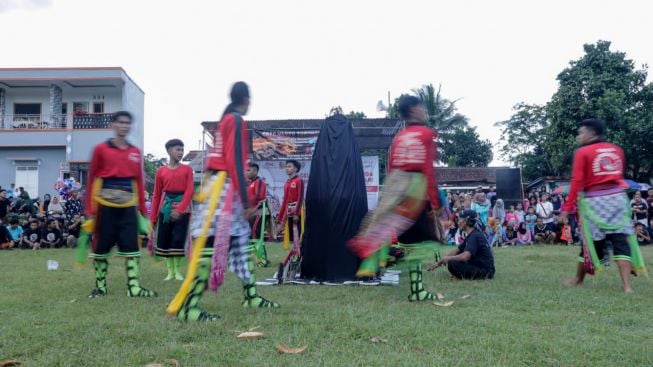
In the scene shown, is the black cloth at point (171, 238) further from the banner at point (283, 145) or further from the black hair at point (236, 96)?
the banner at point (283, 145)

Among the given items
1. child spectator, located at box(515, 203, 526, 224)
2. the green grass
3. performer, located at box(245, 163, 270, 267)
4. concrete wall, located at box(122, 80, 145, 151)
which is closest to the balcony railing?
concrete wall, located at box(122, 80, 145, 151)

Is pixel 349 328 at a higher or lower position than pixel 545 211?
lower

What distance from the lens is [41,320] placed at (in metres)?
4.54

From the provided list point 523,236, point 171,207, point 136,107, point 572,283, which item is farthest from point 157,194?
point 136,107

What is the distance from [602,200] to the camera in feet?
19.7

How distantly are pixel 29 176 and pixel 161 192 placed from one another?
2129cm

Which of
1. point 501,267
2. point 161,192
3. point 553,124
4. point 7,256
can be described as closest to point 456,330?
point 161,192

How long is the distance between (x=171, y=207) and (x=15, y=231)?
9425mm

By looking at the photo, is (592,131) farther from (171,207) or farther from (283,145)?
(283,145)

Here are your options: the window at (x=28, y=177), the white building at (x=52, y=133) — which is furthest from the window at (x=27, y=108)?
the window at (x=28, y=177)

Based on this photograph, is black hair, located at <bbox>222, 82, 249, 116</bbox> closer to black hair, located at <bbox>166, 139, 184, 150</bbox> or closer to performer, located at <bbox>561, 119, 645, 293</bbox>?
black hair, located at <bbox>166, 139, 184, 150</bbox>

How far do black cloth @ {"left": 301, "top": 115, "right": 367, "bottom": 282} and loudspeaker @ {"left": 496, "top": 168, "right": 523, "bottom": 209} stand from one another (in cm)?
1387

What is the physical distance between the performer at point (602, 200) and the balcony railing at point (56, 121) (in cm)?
2301

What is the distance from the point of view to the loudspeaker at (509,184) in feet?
64.9
